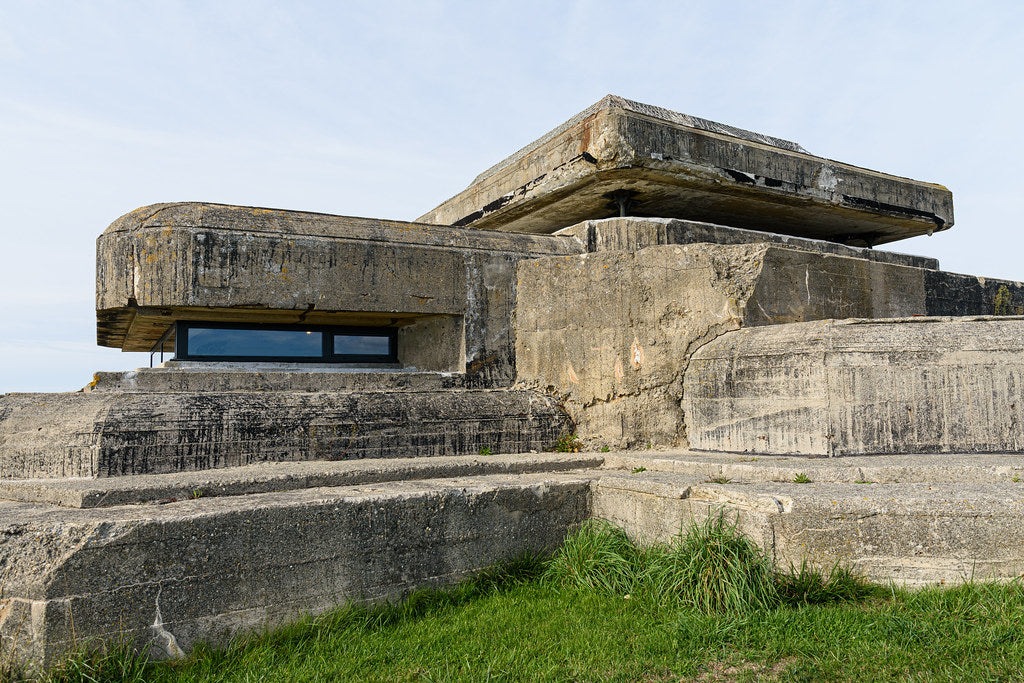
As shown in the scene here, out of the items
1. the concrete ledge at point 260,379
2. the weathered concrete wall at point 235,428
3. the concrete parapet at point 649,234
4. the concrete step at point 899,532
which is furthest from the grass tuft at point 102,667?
the concrete parapet at point 649,234

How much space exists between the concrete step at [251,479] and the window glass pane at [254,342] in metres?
1.50

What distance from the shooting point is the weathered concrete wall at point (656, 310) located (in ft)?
15.8

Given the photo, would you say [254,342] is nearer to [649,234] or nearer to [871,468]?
[649,234]

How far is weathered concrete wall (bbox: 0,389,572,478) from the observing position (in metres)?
3.90

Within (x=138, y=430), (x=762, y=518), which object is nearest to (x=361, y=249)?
(x=138, y=430)

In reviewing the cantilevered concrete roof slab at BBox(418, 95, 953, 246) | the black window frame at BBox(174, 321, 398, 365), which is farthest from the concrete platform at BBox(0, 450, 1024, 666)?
the cantilevered concrete roof slab at BBox(418, 95, 953, 246)

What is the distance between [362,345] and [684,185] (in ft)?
9.90

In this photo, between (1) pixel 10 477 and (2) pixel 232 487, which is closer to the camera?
(2) pixel 232 487


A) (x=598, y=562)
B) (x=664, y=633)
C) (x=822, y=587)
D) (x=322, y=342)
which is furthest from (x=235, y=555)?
(x=322, y=342)

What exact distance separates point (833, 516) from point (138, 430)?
11.3 ft

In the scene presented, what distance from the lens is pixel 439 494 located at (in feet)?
11.0

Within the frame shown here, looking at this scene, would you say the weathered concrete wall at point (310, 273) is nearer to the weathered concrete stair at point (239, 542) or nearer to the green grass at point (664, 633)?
the weathered concrete stair at point (239, 542)

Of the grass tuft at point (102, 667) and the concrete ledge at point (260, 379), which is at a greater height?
the concrete ledge at point (260, 379)

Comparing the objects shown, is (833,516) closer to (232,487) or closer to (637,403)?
(637,403)
